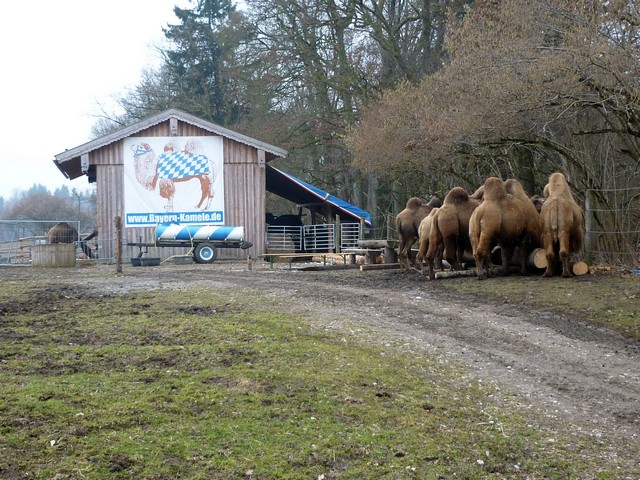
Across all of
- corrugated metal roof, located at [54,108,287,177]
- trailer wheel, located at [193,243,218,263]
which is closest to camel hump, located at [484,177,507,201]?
trailer wheel, located at [193,243,218,263]

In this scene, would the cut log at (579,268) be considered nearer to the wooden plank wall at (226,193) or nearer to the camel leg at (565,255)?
the camel leg at (565,255)

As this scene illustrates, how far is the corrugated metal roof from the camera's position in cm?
2964

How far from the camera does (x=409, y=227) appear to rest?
19750 mm

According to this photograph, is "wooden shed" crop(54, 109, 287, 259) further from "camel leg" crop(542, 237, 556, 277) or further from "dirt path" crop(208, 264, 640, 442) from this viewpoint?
"camel leg" crop(542, 237, 556, 277)

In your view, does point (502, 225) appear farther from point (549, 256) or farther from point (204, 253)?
point (204, 253)

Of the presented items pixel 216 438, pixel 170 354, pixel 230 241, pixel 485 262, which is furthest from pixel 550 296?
pixel 230 241

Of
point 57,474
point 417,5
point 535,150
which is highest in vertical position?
point 417,5

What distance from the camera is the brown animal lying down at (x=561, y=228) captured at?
48.2ft

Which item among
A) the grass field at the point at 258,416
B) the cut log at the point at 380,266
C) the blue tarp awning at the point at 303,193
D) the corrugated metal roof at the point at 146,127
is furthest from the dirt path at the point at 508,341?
the blue tarp awning at the point at 303,193

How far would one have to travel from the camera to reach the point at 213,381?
6.96m

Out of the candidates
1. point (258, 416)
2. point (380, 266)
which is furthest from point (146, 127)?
point (258, 416)

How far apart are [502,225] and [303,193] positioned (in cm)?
2099

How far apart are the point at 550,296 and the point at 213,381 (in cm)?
761

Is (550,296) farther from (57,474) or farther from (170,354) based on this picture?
(57,474)
